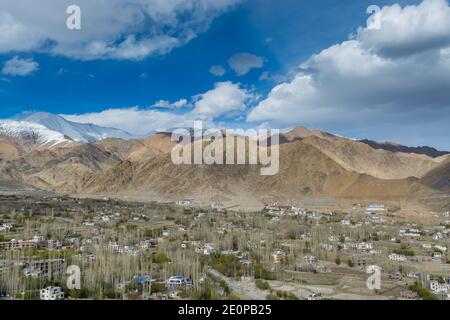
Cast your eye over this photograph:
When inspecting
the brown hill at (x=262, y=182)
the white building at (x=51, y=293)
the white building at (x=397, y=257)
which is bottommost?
the white building at (x=397, y=257)

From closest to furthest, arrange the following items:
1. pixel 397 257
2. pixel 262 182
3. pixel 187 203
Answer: pixel 397 257 → pixel 187 203 → pixel 262 182

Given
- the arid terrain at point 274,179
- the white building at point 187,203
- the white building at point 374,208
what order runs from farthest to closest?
1. the arid terrain at point 274,179
2. the white building at point 187,203
3. the white building at point 374,208

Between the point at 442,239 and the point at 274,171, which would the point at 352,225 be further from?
the point at 274,171

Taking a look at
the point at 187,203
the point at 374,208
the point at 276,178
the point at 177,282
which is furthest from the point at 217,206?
the point at 177,282

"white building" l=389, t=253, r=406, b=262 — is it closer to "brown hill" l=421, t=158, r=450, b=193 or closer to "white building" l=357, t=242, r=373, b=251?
"white building" l=357, t=242, r=373, b=251

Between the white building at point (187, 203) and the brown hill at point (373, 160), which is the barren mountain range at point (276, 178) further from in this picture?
the white building at point (187, 203)

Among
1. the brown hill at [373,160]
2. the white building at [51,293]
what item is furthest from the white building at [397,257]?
the brown hill at [373,160]

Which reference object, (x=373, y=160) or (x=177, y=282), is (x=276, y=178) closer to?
(x=373, y=160)

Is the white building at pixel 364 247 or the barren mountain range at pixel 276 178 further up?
the barren mountain range at pixel 276 178

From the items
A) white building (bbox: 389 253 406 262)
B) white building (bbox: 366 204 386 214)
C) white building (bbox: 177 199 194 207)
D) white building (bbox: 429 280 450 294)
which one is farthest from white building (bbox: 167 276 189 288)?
white building (bbox: 177 199 194 207)
